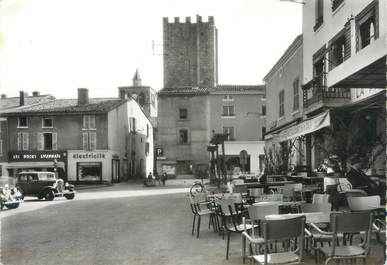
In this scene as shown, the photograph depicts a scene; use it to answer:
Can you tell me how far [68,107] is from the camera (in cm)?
4075

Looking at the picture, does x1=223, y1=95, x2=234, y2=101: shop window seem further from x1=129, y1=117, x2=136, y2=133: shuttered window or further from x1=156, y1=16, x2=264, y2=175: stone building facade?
x1=129, y1=117, x2=136, y2=133: shuttered window

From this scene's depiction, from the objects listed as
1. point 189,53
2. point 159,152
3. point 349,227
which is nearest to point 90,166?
point 159,152

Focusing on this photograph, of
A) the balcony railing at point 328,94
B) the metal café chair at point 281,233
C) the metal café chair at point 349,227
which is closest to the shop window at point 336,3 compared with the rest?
the balcony railing at point 328,94

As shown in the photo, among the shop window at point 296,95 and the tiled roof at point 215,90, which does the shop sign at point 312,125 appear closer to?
the shop window at point 296,95

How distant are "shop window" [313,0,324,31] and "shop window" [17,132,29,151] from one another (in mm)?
28627

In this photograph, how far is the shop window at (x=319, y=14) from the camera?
59.7 feet

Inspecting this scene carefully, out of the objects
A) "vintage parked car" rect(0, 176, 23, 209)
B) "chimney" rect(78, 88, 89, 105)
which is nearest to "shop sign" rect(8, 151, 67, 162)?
"chimney" rect(78, 88, 89, 105)

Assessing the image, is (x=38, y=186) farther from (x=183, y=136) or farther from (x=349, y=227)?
(x=183, y=136)

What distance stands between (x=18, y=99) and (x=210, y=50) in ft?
67.2

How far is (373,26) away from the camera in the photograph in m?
13.0

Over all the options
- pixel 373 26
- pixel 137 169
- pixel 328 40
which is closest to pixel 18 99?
pixel 137 169

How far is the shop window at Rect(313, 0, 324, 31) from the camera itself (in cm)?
1820

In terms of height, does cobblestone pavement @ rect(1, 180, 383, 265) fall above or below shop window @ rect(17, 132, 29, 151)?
below

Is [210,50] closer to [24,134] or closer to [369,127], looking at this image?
[24,134]
